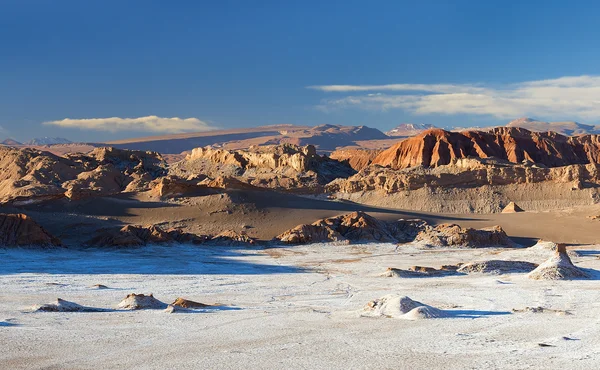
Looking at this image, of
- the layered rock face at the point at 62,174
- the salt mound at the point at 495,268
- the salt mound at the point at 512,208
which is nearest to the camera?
the salt mound at the point at 495,268

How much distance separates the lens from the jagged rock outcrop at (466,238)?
38.0m

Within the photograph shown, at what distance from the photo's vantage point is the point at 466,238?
1501 inches

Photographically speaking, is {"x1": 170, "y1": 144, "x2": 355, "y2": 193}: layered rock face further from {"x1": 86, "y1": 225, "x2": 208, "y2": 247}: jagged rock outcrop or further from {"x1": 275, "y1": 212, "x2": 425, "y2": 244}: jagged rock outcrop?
→ {"x1": 86, "y1": 225, "x2": 208, "y2": 247}: jagged rock outcrop

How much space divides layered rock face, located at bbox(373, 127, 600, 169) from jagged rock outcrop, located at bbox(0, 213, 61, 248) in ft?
197

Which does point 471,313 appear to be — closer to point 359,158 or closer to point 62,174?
point 62,174

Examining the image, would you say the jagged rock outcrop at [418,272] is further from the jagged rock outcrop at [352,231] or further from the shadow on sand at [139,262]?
the jagged rock outcrop at [352,231]

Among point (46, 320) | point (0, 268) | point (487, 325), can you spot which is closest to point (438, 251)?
point (0, 268)

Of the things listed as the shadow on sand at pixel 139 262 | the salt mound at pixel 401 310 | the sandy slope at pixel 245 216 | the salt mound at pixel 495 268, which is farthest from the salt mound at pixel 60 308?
the sandy slope at pixel 245 216

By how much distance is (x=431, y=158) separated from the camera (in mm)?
91625

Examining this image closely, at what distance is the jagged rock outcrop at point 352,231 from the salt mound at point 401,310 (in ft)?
77.1

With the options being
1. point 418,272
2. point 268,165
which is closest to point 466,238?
point 418,272

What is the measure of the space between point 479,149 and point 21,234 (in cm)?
7112

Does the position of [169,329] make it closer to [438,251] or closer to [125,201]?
[438,251]

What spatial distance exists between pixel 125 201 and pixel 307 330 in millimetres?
33865
